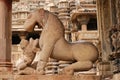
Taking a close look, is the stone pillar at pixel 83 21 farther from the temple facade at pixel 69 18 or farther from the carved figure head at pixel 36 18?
the carved figure head at pixel 36 18

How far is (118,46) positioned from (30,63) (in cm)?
227

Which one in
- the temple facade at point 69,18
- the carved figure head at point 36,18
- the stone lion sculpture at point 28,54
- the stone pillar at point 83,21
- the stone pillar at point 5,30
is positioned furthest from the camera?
the stone pillar at point 83,21

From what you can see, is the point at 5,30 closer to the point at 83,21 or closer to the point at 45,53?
the point at 45,53

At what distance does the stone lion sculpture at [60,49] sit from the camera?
916 cm

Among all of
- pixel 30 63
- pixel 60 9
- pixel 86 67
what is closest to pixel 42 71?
pixel 30 63

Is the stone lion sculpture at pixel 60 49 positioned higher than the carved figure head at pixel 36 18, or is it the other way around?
the carved figure head at pixel 36 18

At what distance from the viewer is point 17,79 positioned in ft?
28.5

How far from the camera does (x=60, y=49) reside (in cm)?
924

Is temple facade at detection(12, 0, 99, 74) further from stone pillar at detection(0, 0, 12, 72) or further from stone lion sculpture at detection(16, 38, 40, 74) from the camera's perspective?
stone lion sculpture at detection(16, 38, 40, 74)

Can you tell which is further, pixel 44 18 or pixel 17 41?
pixel 17 41

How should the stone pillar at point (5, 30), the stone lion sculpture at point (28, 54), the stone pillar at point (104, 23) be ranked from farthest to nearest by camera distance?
the stone pillar at point (104, 23)
the stone pillar at point (5, 30)
the stone lion sculpture at point (28, 54)

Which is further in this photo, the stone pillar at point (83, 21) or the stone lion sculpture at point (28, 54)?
the stone pillar at point (83, 21)

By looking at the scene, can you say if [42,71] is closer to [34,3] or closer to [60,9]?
[60,9]

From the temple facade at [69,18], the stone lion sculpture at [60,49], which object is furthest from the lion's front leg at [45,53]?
the temple facade at [69,18]
